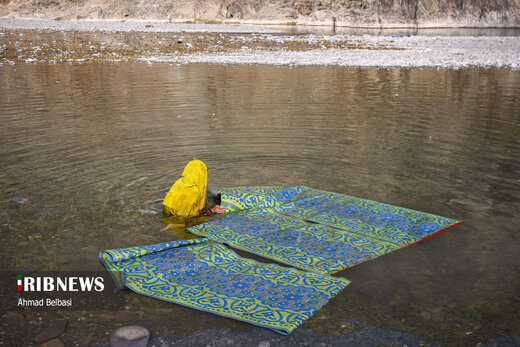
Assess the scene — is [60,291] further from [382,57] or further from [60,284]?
[382,57]

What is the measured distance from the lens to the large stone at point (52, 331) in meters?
3.47

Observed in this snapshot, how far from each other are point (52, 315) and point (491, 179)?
18.3 ft

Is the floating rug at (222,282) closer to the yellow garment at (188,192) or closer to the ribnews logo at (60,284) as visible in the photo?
the ribnews logo at (60,284)

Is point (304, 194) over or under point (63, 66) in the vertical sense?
under

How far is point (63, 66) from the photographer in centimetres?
1981

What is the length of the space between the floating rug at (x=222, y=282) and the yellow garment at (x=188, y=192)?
76cm

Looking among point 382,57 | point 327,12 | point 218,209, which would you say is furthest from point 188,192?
point 327,12

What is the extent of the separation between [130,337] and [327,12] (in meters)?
60.2

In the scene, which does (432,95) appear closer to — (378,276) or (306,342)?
(378,276)

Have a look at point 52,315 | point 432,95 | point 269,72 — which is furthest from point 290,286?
point 269,72

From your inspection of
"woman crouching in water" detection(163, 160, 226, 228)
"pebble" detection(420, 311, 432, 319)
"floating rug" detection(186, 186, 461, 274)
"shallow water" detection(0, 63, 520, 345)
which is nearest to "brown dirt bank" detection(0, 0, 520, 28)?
"shallow water" detection(0, 63, 520, 345)

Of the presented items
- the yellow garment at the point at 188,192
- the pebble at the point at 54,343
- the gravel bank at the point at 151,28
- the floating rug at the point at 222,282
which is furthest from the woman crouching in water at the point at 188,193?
the gravel bank at the point at 151,28

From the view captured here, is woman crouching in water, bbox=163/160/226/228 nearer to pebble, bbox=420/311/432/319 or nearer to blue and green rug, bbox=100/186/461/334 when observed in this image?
blue and green rug, bbox=100/186/461/334

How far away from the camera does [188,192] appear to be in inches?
215
